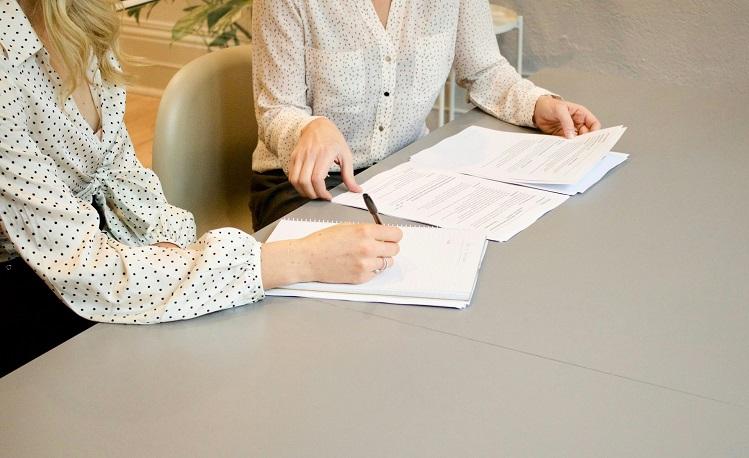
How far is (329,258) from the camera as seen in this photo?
3.71 ft

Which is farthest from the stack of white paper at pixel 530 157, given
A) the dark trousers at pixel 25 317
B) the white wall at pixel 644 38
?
the white wall at pixel 644 38

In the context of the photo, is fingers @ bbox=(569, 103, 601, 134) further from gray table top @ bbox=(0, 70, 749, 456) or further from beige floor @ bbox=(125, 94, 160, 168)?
beige floor @ bbox=(125, 94, 160, 168)

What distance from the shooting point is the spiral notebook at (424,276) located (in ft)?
3.59

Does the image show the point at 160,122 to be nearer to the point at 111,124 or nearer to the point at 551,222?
the point at 111,124

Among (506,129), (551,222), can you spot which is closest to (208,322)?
(551,222)

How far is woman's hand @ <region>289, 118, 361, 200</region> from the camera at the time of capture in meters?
1.38

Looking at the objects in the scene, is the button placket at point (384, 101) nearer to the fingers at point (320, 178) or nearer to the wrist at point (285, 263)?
the fingers at point (320, 178)

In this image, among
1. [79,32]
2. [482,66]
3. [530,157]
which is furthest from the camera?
[482,66]

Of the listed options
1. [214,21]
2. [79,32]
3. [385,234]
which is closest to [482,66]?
[385,234]

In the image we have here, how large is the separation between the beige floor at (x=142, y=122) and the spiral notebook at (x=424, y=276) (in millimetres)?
2498

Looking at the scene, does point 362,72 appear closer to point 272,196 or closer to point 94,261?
point 272,196

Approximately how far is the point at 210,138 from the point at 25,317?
0.58 m

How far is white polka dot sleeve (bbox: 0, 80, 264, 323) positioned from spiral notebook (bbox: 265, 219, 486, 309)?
0.08 metres

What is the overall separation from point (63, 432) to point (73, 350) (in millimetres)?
157
